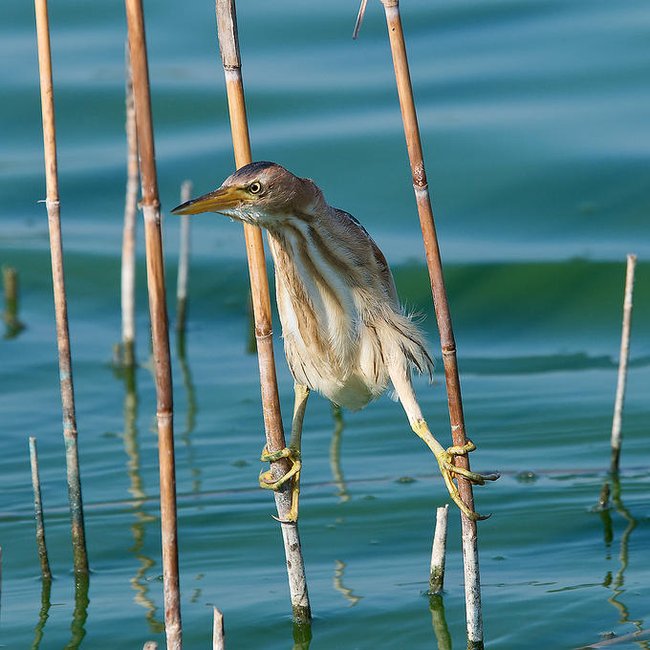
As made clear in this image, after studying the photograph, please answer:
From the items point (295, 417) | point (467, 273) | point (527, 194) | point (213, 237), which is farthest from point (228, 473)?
point (527, 194)

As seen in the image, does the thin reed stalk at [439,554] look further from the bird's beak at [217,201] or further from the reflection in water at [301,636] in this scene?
the bird's beak at [217,201]

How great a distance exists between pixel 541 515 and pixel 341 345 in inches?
67.1

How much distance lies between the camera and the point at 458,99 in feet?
32.4

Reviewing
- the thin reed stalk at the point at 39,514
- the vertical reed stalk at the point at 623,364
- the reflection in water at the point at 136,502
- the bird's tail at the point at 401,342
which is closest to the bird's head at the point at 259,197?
the bird's tail at the point at 401,342

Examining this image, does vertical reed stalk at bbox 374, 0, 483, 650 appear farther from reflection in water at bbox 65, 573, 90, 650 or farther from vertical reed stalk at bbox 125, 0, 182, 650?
reflection in water at bbox 65, 573, 90, 650

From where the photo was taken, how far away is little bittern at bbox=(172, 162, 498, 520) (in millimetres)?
3248

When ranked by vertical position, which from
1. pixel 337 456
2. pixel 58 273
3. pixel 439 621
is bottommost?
pixel 439 621

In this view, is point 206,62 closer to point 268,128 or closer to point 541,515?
point 268,128

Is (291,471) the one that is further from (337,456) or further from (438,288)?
(337,456)

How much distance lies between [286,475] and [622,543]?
1692 mm

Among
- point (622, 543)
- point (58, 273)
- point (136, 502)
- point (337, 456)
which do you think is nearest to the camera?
point (58, 273)

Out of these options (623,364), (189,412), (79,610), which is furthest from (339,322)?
(189,412)

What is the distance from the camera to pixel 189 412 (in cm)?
633

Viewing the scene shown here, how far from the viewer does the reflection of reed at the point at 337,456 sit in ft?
17.1
